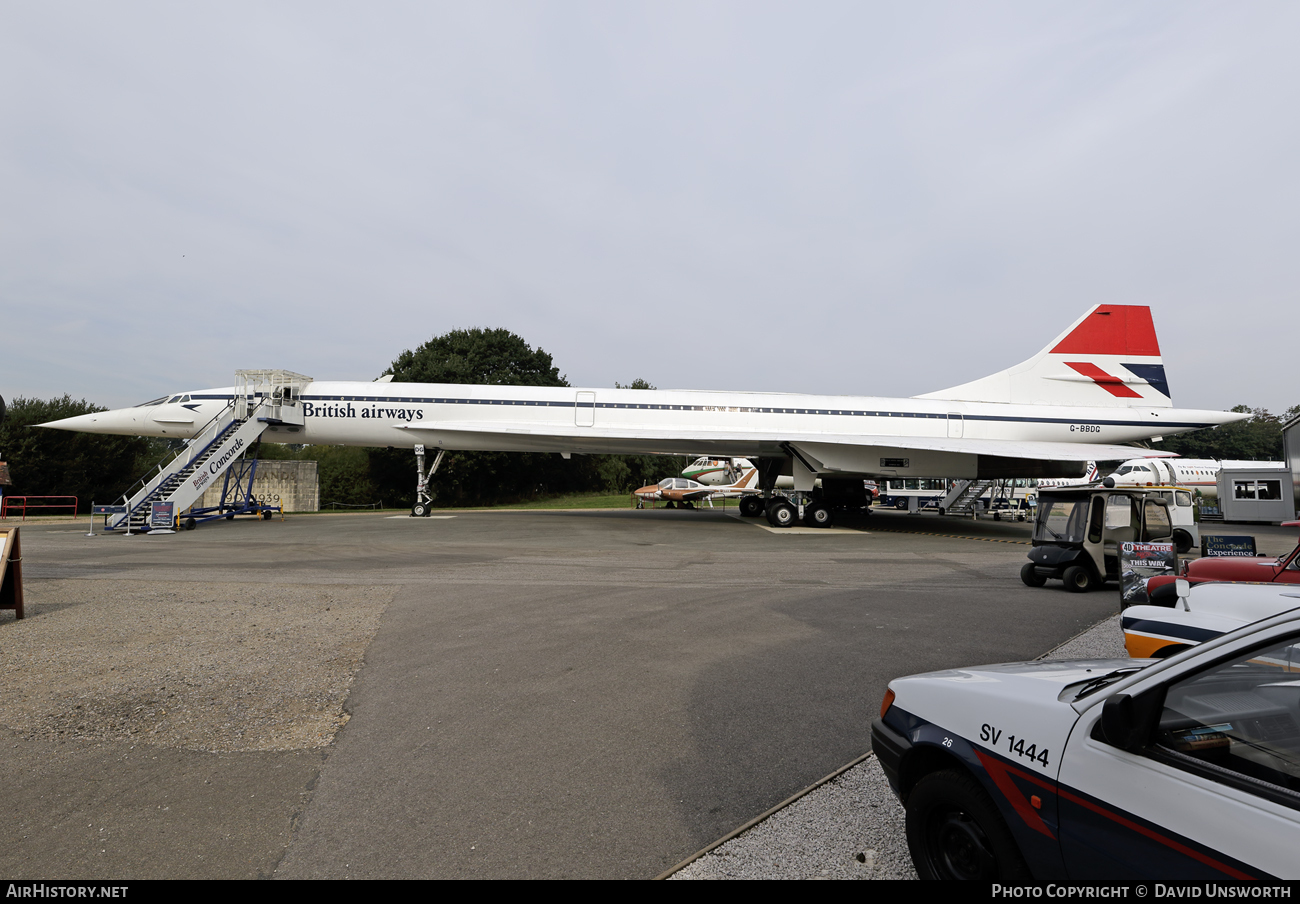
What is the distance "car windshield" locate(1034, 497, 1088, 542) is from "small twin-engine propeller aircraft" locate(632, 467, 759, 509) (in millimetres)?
22644

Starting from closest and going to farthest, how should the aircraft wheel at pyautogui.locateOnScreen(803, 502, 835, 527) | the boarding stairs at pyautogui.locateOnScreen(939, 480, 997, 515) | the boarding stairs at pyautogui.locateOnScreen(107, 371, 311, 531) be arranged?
the boarding stairs at pyautogui.locateOnScreen(107, 371, 311, 531) → the aircraft wheel at pyautogui.locateOnScreen(803, 502, 835, 527) → the boarding stairs at pyautogui.locateOnScreen(939, 480, 997, 515)

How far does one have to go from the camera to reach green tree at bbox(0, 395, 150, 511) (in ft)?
94.1

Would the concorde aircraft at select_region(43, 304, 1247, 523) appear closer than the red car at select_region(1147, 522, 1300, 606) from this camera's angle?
No

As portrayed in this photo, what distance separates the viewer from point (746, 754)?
3.89 m

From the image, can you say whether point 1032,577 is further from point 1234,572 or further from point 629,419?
point 629,419

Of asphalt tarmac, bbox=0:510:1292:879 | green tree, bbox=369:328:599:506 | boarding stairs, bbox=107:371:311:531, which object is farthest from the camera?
green tree, bbox=369:328:599:506

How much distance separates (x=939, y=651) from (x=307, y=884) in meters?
5.34

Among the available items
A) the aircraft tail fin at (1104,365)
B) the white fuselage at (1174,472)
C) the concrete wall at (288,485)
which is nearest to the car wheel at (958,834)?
the white fuselage at (1174,472)

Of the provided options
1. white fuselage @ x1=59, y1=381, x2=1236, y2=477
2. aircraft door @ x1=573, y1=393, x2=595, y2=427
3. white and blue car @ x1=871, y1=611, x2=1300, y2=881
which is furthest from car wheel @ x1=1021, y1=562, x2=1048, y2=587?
aircraft door @ x1=573, y1=393, x2=595, y2=427

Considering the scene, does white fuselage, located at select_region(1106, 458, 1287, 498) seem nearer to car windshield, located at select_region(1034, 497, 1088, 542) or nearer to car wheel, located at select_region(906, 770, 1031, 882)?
car windshield, located at select_region(1034, 497, 1088, 542)

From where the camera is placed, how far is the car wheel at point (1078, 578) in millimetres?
9805

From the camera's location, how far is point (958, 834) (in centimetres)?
246

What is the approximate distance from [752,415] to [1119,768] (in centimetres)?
2020

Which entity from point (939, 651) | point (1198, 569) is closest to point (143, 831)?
point (939, 651)
